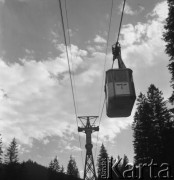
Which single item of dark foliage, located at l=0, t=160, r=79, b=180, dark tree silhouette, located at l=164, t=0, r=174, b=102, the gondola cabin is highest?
dark tree silhouette, located at l=164, t=0, r=174, b=102

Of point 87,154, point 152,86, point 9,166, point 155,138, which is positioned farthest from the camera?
point 9,166

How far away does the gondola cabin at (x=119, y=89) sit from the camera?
534 inches

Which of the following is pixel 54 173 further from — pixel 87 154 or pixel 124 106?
pixel 124 106

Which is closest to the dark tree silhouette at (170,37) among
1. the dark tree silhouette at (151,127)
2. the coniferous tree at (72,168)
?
the dark tree silhouette at (151,127)

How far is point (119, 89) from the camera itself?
45.1 ft

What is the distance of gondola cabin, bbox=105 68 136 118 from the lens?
1357 cm

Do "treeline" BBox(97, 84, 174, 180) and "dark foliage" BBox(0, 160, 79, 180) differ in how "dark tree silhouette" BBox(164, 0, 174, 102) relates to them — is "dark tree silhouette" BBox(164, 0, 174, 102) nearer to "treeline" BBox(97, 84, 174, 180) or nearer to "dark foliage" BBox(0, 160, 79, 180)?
"treeline" BBox(97, 84, 174, 180)

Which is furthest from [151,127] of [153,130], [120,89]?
[120,89]

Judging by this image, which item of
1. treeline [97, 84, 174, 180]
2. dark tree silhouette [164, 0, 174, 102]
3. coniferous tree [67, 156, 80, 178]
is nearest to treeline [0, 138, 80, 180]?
coniferous tree [67, 156, 80, 178]

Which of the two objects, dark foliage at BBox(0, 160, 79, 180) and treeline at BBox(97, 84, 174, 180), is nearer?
treeline at BBox(97, 84, 174, 180)

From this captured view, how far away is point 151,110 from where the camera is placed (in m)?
43.3

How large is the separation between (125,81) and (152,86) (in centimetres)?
3280

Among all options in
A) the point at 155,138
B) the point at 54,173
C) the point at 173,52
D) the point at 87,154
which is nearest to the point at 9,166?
the point at 54,173

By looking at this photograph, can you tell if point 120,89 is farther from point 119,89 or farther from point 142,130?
point 142,130
